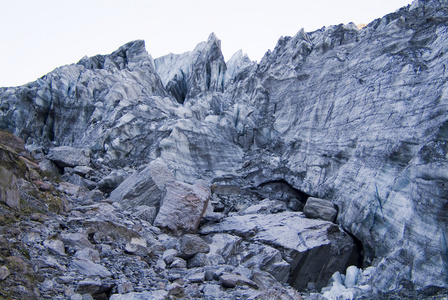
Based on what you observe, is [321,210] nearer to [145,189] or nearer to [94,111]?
[145,189]

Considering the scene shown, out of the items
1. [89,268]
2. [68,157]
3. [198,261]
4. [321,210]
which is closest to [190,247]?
[198,261]

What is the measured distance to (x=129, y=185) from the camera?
14.7 meters

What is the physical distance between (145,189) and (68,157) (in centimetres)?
842

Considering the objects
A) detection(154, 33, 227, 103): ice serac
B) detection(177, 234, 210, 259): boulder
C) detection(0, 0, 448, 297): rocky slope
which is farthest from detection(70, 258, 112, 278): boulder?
detection(154, 33, 227, 103): ice serac

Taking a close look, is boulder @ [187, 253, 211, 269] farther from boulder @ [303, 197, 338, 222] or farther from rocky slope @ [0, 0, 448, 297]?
boulder @ [303, 197, 338, 222]

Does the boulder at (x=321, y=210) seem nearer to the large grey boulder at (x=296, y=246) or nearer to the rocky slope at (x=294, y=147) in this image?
the rocky slope at (x=294, y=147)

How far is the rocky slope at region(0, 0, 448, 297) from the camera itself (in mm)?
10758

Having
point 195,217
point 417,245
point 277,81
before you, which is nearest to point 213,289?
point 195,217

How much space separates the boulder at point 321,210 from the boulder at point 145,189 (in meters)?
6.15

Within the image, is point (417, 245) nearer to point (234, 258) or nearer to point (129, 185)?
point (234, 258)

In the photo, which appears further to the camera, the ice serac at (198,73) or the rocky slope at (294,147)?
the ice serac at (198,73)

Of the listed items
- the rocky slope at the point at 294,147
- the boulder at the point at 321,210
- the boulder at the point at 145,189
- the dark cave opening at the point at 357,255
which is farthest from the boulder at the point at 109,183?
the dark cave opening at the point at 357,255

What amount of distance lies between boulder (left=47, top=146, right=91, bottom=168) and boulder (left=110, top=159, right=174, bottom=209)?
6081 mm

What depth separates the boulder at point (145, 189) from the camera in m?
13.6
